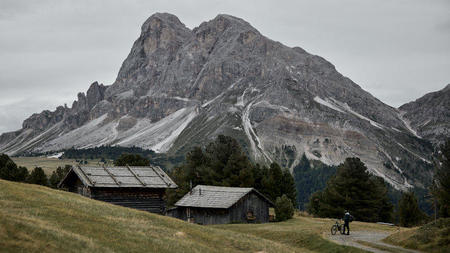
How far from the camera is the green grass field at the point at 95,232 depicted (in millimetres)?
23797

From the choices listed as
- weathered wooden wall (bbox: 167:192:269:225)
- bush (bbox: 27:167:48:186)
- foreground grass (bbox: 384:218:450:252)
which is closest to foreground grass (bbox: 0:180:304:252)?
foreground grass (bbox: 384:218:450:252)

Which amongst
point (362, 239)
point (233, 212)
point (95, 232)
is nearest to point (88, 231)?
point (95, 232)

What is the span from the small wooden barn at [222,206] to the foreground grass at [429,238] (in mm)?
26559

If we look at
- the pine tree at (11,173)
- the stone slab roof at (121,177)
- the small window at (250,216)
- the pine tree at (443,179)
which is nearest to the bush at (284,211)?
the small window at (250,216)

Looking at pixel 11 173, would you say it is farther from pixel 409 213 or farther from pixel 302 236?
pixel 409 213

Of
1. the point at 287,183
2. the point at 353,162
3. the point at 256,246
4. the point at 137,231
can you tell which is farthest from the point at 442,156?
the point at 287,183

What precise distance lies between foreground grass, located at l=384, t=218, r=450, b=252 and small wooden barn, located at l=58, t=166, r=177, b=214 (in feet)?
85.2

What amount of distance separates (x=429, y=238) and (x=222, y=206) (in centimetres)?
3034

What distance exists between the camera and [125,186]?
5506 centimetres

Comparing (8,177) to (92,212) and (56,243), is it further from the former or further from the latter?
(56,243)

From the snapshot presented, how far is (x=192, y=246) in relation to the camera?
3017cm

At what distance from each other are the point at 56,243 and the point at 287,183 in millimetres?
72925

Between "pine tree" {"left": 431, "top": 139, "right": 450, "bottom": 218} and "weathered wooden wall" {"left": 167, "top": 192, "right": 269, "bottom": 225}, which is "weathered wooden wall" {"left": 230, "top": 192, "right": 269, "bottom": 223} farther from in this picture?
"pine tree" {"left": 431, "top": 139, "right": 450, "bottom": 218}

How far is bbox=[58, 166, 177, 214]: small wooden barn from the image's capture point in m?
54.9
